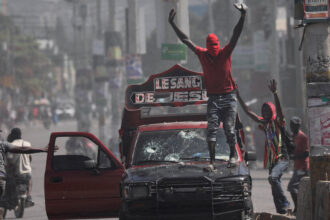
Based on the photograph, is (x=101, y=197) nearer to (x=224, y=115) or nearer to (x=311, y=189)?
(x=224, y=115)

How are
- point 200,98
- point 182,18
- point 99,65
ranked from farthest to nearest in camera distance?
point 99,65, point 182,18, point 200,98

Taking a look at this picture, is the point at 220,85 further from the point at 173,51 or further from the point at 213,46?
the point at 173,51

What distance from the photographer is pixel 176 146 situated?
36.9ft

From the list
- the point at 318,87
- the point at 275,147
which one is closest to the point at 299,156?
the point at 275,147

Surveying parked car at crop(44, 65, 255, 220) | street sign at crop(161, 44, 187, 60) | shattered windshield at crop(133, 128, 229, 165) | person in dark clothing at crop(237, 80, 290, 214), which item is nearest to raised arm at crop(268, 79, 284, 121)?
person in dark clothing at crop(237, 80, 290, 214)

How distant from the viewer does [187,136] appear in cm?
1138

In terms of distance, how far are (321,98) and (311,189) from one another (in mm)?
1099

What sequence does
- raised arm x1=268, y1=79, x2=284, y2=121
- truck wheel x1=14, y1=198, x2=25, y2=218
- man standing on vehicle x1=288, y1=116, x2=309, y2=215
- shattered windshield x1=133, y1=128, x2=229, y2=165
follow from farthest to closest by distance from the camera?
truck wheel x1=14, y1=198, x2=25, y2=218 → man standing on vehicle x1=288, y1=116, x2=309, y2=215 → raised arm x1=268, y1=79, x2=284, y2=121 → shattered windshield x1=133, y1=128, x2=229, y2=165

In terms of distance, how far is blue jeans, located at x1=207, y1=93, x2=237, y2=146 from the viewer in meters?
10.7

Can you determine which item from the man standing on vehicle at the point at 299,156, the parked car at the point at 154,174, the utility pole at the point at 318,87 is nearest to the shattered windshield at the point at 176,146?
the parked car at the point at 154,174

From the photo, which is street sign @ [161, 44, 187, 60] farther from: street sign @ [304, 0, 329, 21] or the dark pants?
street sign @ [304, 0, 329, 21]

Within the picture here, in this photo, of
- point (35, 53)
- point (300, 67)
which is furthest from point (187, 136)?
point (35, 53)

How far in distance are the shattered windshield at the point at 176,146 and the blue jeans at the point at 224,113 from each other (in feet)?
1.40

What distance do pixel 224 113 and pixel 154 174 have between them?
1.35 m
